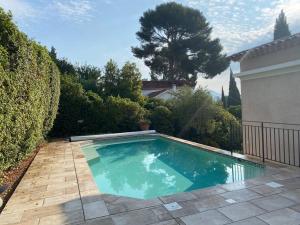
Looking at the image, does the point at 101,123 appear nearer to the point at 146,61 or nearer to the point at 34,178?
the point at 34,178

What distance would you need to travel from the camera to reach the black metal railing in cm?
636

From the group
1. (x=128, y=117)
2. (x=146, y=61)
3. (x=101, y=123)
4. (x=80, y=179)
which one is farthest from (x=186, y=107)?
(x=146, y=61)

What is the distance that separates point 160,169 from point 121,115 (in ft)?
23.3

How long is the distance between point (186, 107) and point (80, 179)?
10157 millimetres

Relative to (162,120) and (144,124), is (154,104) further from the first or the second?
(144,124)

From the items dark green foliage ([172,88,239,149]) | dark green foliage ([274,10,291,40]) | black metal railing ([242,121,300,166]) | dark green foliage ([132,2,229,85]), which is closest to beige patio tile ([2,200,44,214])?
black metal railing ([242,121,300,166])

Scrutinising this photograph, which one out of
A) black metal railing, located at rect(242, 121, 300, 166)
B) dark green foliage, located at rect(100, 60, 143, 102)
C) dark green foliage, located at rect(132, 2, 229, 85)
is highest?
dark green foliage, located at rect(132, 2, 229, 85)

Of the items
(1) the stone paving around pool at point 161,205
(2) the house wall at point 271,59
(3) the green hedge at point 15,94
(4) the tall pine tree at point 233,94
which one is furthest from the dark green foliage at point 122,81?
(4) the tall pine tree at point 233,94

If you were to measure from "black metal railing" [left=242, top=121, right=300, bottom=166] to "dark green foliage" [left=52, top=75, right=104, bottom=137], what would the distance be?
9230 millimetres

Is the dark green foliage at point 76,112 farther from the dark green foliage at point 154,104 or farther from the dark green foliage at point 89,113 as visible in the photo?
the dark green foliage at point 154,104

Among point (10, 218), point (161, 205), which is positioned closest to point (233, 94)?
point (161, 205)

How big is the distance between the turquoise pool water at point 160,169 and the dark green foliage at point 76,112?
3086 millimetres

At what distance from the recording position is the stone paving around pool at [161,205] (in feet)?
11.8

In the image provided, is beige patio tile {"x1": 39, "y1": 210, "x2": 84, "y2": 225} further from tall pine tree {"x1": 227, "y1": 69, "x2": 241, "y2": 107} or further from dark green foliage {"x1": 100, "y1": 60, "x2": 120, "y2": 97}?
tall pine tree {"x1": 227, "y1": 69, "x2": 241, "y2": 107}
